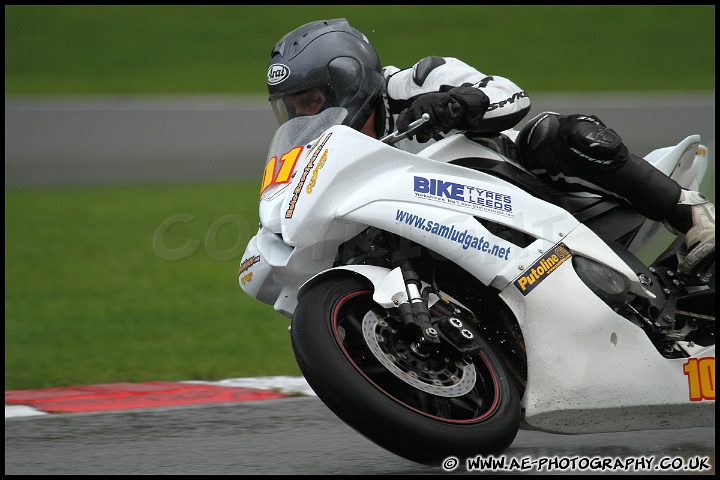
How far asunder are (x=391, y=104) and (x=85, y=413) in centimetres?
197

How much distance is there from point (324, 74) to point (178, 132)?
1228 cm

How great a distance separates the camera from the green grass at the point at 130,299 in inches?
235

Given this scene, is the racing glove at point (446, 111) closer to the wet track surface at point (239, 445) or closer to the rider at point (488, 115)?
the rider at point (488, 115)

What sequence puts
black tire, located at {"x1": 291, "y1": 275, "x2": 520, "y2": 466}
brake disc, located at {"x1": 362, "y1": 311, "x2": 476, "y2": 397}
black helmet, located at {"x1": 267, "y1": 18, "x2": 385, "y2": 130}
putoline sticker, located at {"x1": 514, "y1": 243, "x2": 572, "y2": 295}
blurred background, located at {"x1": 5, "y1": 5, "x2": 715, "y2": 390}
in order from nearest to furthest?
1. black tire, located at {"x1": 291, "y1": 275, "x2": 520, "y2": 466}
2. brake disc, located at {"x1": 362, "y1": 311, "x2": 476, "y2": 397}
3. putoline sticker, located at {"x1": 514, "y1": 243, "x2": 572, "y2": 295}
4. black helmet, located at {"x1": 267, "y1": 18, "x2": 385, "y2": 130}
5. blurred background, located at {"x1": 5, "y1": 5, "x2": 715, "y2": 390}

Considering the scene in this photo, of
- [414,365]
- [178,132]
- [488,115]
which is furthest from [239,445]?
[178,132]

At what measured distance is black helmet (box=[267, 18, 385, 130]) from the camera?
3908mm

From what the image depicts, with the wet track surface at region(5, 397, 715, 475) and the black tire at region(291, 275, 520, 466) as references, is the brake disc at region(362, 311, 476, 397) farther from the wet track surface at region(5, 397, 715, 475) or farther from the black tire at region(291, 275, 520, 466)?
the wet track surface at region(5, 397, 715, 475)

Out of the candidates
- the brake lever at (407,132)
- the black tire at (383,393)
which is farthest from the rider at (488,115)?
the black tire at (383,393)

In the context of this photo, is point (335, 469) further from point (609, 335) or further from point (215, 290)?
Result: point (215, 290)

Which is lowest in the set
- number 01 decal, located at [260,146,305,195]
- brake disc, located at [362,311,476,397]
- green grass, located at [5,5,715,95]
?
green grass, located at [5,5,715,95]

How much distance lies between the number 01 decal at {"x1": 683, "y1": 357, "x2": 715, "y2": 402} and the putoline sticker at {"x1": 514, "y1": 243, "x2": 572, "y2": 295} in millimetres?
608

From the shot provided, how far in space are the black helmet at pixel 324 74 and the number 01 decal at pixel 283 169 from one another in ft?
0.68

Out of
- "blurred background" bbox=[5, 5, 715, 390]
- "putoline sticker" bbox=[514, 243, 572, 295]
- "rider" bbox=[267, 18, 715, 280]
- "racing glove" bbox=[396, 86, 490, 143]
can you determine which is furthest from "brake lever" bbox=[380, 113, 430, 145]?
"blurred background" bbox=[5, 5, 715, 390]

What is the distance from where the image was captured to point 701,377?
381 centimetres
